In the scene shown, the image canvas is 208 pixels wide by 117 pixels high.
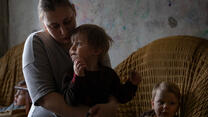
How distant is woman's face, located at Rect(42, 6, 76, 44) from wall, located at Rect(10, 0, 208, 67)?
121cm

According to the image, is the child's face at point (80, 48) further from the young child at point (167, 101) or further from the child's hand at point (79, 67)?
the young child at point (167, 101)

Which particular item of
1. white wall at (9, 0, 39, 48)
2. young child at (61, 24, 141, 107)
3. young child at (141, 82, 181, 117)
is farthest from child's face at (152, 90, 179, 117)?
white wall at (9, 0, 39, 48)

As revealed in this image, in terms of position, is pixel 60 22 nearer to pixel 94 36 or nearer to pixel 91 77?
pixel 94 36

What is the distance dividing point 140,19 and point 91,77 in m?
1.44

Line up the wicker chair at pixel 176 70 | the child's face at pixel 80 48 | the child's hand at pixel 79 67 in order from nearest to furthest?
the child's hand at pixel 79 67 < the child's face at pixel 80 48 < the wicker chair at pixel 176 70

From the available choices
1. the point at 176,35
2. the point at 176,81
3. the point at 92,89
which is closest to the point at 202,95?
the point at 176,81

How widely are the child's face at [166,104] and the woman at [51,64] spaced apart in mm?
625

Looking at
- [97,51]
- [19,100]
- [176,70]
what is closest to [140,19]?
[176,70]

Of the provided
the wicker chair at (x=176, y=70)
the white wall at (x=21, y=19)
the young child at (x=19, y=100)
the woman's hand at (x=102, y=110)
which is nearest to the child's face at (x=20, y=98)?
the young child at (x=19, y=100)

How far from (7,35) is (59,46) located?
276 centimetres

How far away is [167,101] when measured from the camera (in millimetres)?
1916

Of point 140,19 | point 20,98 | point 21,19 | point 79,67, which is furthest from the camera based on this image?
point 21,19

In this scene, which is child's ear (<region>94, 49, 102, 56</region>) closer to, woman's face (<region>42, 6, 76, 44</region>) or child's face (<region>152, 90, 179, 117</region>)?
woman's face (<region>42, 6, 76, 44</region>)

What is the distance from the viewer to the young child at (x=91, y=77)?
4.12ft
